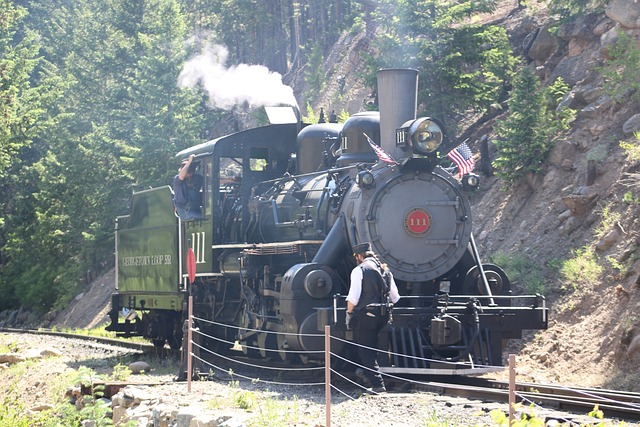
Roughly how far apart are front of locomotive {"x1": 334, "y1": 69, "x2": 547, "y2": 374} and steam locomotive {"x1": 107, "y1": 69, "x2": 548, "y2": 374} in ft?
0.05

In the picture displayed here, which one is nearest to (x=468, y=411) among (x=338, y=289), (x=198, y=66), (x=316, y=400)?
(x=316, y=400)

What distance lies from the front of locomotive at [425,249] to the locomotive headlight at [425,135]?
13mm

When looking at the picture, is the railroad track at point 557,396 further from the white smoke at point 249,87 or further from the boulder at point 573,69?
the boulder at point 573,69

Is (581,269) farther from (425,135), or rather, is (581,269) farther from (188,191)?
(188,191)

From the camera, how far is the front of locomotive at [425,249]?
441 inches

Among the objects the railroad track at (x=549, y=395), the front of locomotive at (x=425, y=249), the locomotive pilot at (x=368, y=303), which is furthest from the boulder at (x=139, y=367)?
the railroad track at (x=549, y=395)

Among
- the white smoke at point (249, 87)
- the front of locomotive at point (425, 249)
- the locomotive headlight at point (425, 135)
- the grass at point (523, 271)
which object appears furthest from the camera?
the white smoke at point (249, 87)

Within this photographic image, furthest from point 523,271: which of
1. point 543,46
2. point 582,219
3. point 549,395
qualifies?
point 543,46

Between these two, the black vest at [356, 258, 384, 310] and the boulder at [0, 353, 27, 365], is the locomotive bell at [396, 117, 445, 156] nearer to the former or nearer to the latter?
the black vest at [356, 258, 384, 310]

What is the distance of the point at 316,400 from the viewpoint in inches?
408

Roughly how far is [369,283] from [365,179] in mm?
1521

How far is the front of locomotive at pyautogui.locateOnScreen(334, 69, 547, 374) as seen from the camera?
11.2m

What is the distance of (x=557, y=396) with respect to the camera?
9.29 m

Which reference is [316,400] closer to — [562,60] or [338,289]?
[338,289]
